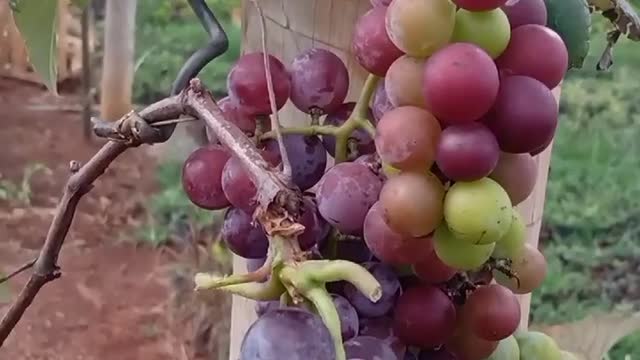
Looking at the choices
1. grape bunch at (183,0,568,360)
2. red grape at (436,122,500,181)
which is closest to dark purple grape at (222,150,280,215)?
grape bunch at (183,0,568,360)

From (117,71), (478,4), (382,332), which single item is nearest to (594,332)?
(117,71)

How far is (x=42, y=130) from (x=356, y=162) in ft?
10.2

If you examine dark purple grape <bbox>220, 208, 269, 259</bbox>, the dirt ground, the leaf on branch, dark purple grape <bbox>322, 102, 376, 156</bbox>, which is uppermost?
dark purple grape <bbox>322, 102, 376, 156</bbox>

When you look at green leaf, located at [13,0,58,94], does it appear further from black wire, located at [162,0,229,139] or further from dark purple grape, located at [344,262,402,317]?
dark purple grape, located at [344,262,402,317]

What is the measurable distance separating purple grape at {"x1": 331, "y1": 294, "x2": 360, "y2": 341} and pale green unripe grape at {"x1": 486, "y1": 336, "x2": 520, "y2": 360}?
0.33 ft

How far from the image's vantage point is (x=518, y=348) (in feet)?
1.88

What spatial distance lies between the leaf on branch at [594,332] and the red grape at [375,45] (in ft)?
4.25

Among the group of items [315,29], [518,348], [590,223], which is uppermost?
[315,29]

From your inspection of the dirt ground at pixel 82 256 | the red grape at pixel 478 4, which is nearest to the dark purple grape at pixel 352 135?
the red grape at pixel 478 4

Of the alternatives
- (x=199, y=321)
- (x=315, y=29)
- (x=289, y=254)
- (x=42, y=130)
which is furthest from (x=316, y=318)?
(x=42, y=130)

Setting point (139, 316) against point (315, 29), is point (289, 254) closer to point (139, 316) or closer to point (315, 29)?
→ point (315, 29)

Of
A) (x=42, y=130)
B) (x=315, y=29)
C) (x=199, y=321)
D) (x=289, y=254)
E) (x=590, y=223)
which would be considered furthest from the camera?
(x=42, y=130)

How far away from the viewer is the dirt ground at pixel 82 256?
2.60 metres

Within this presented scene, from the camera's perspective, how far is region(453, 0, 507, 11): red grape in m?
0.42
